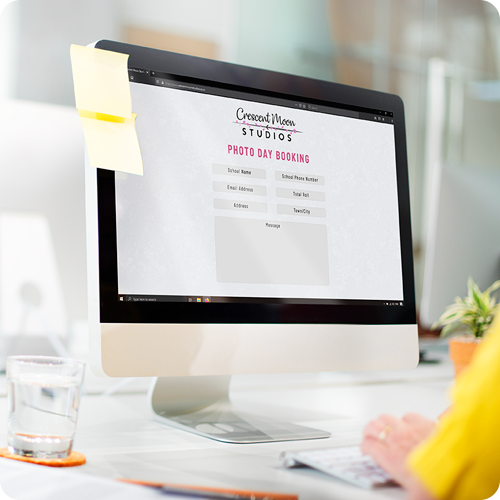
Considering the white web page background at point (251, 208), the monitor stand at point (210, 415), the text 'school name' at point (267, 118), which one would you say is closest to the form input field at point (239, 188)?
the white web page background at point (251, 208)

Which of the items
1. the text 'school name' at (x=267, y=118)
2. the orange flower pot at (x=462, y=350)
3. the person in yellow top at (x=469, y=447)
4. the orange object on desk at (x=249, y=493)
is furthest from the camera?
the orange flower pot at (x=462, y=350)

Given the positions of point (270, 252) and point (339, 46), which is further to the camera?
point (339, 46)

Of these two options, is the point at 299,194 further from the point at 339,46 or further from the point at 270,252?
the point at 339,46

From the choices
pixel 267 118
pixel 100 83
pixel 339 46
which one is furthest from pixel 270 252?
pixel 339 46

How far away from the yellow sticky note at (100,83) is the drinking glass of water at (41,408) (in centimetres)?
34

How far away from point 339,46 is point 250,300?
2.83m

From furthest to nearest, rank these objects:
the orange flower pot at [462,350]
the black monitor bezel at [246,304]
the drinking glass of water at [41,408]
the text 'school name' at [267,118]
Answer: the orange flower pot at [462,350] < the text 'school name' at [267,118] < the black monitor bezel at [246,304] < the drinking glass of water at [41,408]

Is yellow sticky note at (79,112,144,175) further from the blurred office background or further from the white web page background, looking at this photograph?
the blurred office background

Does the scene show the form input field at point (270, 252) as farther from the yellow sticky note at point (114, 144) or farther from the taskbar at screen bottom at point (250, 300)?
the yellow sticky note at point (114, 144)

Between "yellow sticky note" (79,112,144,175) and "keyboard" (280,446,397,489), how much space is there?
1.33ft

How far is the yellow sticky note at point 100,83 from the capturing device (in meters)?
0.78

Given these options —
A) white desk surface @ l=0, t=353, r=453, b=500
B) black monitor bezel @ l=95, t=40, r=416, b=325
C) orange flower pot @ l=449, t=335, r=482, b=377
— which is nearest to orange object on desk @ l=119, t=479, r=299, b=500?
white desk surface @ l=0, t=353, r=453, b=500

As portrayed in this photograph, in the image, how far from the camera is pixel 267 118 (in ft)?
2.99

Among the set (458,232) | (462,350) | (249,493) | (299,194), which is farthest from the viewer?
(458,232)
